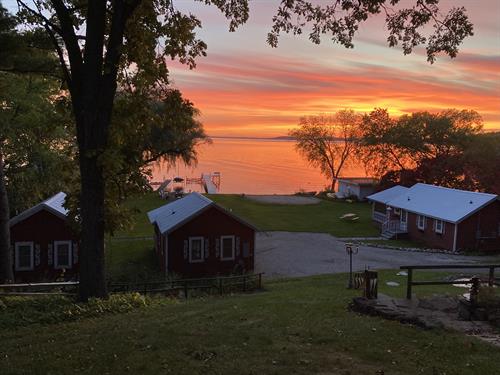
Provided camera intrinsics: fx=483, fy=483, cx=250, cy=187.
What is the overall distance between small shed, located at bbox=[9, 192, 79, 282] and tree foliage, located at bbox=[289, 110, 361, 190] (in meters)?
66.3

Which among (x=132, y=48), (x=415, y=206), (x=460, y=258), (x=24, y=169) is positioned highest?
(x=132, y=48)

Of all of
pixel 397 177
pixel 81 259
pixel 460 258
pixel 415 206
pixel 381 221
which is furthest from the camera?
pixel 397 177

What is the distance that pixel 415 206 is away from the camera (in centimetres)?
4444

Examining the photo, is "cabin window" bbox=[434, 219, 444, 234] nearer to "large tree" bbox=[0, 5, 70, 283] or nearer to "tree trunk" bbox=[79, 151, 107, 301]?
"large tree" bbox=[0, 5, 70, 283]

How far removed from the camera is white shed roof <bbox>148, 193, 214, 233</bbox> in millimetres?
29797

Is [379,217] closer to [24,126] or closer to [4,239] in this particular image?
[24,126]

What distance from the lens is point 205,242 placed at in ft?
99.5

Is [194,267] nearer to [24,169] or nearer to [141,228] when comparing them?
[24,169]

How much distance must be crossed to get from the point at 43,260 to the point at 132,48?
18729 millimetres

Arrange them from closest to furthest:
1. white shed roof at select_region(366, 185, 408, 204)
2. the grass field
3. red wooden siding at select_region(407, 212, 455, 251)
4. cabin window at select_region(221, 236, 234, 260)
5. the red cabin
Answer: cabin window at select_region(221, 236, 234, 260) < the grass field < the red cabin < red wooden siding at select_region(407, 212, 455, 251) < white shed roof at select_region(366, 185, 408, 204)

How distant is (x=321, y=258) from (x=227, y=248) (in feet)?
26.2

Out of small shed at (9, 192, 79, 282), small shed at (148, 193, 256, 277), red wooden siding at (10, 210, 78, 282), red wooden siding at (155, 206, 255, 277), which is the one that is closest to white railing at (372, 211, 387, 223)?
red wooden siding at (155, 206, 255, 277)

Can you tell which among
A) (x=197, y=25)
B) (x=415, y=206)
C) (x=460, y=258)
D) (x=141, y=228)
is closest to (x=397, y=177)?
(x=415, y=206)

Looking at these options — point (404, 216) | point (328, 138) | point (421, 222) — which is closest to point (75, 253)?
point (421, 222)
